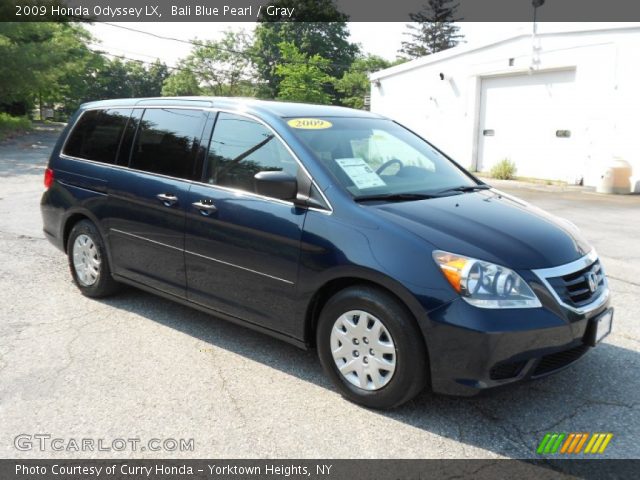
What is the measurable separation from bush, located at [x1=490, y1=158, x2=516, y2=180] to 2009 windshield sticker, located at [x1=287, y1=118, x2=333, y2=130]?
503 inches

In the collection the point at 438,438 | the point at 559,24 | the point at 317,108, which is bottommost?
the point at 438,438

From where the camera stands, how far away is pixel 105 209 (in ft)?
15.8

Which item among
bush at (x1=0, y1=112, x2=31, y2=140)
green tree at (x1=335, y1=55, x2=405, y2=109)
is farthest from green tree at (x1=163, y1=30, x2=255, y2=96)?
bush at (x1=0, y1=112, x2=31, y2=140)

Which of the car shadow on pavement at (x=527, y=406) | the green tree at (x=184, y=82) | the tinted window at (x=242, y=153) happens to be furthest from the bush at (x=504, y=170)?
the green tree at (x=184, y=82)

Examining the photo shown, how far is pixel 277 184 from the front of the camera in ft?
11.4

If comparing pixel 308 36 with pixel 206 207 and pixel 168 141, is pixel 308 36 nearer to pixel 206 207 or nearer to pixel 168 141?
pixel 168 141

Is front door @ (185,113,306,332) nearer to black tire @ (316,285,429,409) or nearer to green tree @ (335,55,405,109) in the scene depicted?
black tire @ (316,285,429,409)

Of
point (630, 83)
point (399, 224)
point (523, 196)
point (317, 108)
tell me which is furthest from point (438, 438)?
point (630, 83)

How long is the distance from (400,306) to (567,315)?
0.88 meters

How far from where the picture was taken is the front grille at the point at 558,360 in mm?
3059

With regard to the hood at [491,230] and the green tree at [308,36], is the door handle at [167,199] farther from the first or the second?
the green tree at [308,36]

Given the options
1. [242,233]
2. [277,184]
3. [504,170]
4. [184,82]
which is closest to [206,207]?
[242,233]

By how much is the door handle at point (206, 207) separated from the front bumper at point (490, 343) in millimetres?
1726

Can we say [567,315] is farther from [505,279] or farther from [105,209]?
[105,209]
